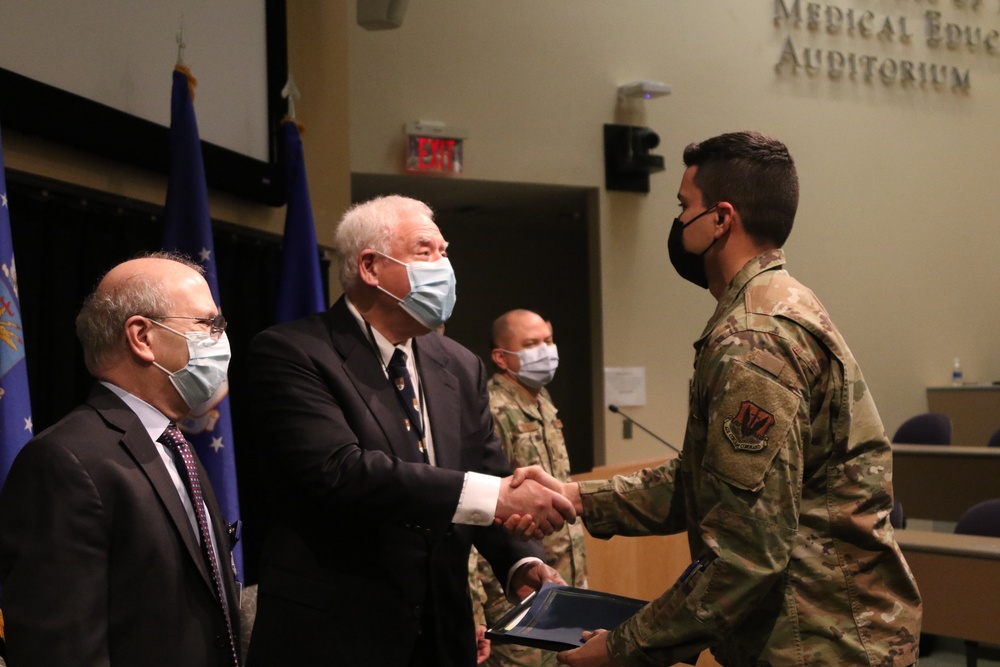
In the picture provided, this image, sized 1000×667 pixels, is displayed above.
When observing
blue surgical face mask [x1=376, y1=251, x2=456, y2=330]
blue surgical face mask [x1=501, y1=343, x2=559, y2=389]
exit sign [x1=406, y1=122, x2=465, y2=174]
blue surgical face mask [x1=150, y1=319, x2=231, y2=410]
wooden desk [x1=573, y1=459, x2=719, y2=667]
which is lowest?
wooden desk [x1=573, y1=459, x2=719, y2=667]

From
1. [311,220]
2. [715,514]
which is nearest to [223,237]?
[311,220]

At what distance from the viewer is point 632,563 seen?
438 cm

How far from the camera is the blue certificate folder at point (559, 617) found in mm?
1820

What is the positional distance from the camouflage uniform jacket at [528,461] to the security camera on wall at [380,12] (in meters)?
2.08

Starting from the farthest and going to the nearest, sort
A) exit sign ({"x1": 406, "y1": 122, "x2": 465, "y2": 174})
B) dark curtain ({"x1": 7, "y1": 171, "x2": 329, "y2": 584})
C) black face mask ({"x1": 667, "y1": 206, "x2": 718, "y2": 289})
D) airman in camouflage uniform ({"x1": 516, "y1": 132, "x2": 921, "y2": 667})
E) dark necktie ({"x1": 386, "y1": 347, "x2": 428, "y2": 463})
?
exit sign ({"x1": 406, "y1": 122, "x2": 465, "y2": 174}) → dark curtain ({"x1": 7, "y1": 171, "x2": 329, "y2": 584}) → dark necktie ({"x1": 386, "y1": 347, "x2": 428, "y2": 463}) → black face mask ({"x1": 667, "y1": 206, "x2": 718, "y2": 289}) → airman in camouflage uniform ({"x1": 516, "y1": 132, "x2": 921, "y2": 667})

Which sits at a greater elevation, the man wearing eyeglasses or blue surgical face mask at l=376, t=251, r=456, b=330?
blue surgical face mask at l=376, t=251, r=456, b=330

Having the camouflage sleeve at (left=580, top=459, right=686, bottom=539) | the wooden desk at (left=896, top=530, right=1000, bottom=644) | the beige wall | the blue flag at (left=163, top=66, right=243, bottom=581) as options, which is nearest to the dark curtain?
the blue flag at (left=163, top=66, right=243, bottom=581)

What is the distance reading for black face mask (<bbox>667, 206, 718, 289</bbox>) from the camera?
78.3 inches

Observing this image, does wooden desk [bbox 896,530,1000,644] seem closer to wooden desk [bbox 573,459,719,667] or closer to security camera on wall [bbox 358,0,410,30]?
wooden desk [bbox 573,459,719,667]

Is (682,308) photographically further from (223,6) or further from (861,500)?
(861,500)

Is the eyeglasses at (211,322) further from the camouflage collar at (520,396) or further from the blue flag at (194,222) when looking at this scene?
the camouflage collar at (520,396)

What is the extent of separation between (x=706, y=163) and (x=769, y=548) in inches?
30.0

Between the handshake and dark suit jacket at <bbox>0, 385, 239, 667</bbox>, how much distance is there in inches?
26.6

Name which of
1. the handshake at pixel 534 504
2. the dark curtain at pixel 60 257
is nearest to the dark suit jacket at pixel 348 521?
the handshake at pixel 534 504
